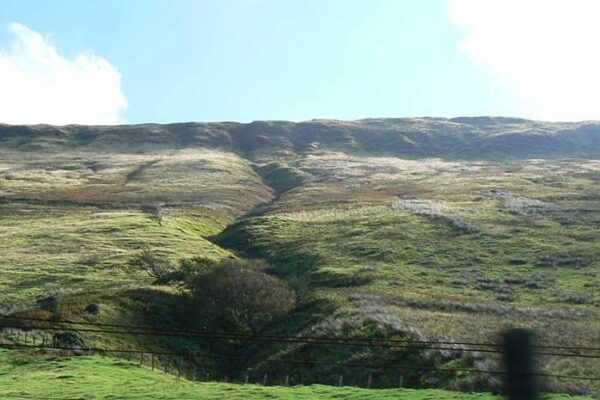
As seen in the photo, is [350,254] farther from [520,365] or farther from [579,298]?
[520,365]

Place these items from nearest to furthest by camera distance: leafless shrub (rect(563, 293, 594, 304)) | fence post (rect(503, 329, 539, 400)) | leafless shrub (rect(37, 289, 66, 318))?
1. fence post (rect(503, 329, 539, 400))
2. leafless shrub (rect(37, 289, 66, 318))
3. leafless shrub (rect(563, 293, 594, 304))

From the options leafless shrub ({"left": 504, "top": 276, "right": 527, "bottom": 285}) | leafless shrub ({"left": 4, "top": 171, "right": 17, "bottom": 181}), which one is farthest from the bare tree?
leafless shrub ({"left": 4, "top": 171, "right": 17, "bottom": 181})

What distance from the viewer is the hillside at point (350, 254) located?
4447 cm

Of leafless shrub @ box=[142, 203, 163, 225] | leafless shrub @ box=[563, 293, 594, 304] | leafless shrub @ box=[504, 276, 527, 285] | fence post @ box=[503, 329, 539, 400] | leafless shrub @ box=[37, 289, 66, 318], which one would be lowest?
leafless shrub @ box=[142, 203, 163, 225]

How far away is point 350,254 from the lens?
78.2m

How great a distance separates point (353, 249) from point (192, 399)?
5157cm

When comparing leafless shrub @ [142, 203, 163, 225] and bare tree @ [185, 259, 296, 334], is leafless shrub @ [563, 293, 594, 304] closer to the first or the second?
bare tree @ [185, 259, 296, 334]

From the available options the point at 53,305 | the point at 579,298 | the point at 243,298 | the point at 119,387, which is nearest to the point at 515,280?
the point at 579,298

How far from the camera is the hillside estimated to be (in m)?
44.5

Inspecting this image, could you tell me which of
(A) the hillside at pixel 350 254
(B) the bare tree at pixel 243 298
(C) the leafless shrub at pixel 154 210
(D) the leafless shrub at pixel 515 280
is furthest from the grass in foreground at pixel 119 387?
(C) the leafless shrub at pixel 154 210

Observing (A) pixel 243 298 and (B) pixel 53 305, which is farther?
(A) pixel 243 298

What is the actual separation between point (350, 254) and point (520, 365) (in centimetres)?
7335

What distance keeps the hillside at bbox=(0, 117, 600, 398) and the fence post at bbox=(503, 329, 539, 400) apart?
28411 millimetres

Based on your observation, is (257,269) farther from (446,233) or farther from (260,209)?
(260,209)
